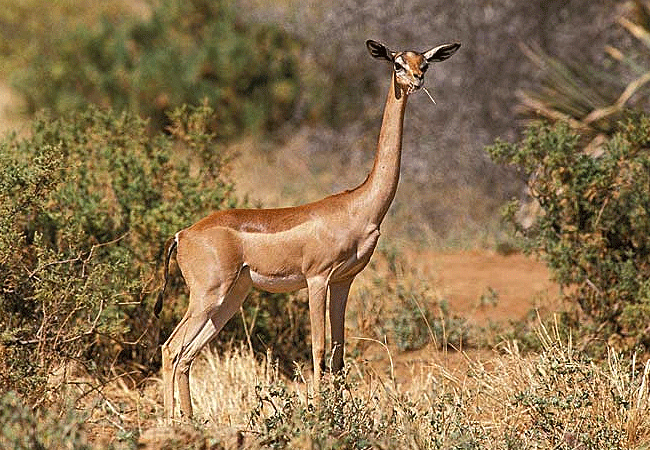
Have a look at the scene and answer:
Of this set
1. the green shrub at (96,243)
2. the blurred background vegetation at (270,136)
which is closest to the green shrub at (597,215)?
the blurred background vegetation at (270,136)

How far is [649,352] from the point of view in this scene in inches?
291

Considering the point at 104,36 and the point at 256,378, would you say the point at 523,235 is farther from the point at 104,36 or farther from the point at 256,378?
the point at 104,36

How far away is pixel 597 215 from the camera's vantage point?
24.3 feet

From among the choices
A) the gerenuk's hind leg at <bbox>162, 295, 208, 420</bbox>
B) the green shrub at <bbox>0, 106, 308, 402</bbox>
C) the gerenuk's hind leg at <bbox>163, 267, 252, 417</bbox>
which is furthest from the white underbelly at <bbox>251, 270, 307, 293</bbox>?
the green shrub at <bbox>0, 106, 308, 402</bbox>

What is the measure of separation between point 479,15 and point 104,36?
7.05 meters

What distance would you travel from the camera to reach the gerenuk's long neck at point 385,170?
19.0 ft

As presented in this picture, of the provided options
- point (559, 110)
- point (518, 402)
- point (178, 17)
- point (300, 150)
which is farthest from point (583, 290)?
point (178, 17)

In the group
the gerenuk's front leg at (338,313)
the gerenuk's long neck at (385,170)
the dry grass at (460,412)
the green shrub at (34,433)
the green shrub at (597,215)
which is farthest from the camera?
the green shrub at (597,215)

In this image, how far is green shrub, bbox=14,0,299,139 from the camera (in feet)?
57.6

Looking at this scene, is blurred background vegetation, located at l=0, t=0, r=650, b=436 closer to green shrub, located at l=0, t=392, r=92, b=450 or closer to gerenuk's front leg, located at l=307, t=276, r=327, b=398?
gerenuk's front leg, located at l=307, t=276, r=327, b=398

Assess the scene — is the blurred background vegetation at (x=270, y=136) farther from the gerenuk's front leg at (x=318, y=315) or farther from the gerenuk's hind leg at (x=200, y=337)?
the gerenuk's front leg at (x=318, y=315)

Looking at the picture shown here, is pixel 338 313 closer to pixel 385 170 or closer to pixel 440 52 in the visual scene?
pixel 385 170

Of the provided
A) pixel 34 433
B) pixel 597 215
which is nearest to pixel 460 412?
pixel 34 433

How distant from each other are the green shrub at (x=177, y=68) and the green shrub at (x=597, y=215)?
10081 millimetres
